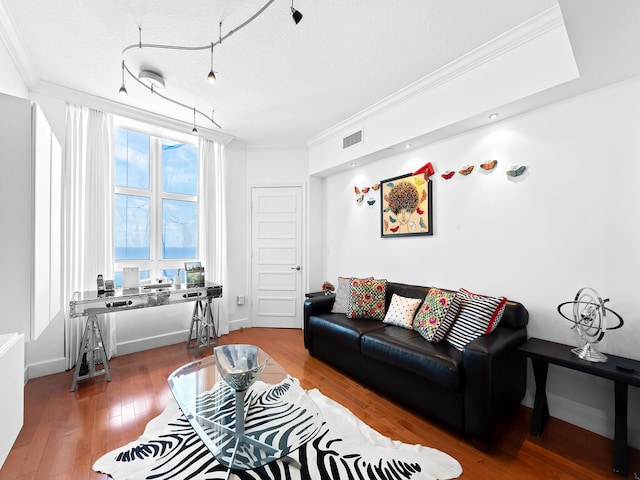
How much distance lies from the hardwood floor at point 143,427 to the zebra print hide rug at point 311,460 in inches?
3.9

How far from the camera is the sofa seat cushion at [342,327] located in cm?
259

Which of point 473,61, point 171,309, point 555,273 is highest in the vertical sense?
point 473,61

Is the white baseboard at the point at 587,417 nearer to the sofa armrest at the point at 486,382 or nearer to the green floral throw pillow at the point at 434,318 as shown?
the sofa armrest at the point at 486,382

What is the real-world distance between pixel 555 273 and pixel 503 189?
785 millimetres

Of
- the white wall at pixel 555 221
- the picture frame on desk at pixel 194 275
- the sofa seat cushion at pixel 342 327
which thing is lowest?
the sofa seat cushion at pixel 342 327

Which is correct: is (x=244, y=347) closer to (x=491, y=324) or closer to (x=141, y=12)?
(x=491, y=324)

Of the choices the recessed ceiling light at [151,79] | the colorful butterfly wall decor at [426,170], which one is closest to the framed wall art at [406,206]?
the colorful butterfly wall decor at [426,170]

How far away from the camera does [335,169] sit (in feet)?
13.1

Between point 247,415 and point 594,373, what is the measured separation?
2.09 m

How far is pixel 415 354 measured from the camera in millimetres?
2074

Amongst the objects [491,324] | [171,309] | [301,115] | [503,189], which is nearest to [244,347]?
[491,324]

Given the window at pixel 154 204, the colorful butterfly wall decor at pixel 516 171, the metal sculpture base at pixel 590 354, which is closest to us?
the metal sculpture base at pixel 590 354

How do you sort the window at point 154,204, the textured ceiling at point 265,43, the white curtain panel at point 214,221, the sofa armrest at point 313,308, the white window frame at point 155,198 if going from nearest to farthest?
the textured ceiling at point 265,43 < the sofa armrest at point 313,308 < the window at point 154,204 < the white window frame at point 155,198 < the white curtain panel at point 214,221

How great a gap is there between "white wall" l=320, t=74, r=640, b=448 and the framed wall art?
11 centimetres
